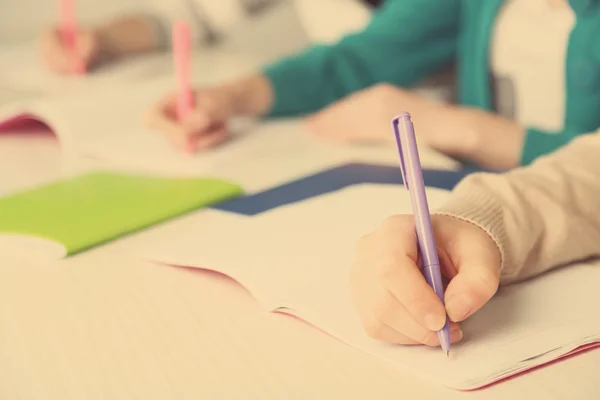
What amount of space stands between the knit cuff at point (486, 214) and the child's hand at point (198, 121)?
360mm

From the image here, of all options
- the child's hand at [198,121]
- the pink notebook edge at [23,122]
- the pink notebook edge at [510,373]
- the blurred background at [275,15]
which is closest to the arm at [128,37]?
the blurred background at [275,15]

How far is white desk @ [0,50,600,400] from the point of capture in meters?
0.37

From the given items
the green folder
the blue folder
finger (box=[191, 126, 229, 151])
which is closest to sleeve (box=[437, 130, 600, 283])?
the blue folder

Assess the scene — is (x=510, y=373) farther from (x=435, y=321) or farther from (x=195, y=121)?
(x=195, y=121)

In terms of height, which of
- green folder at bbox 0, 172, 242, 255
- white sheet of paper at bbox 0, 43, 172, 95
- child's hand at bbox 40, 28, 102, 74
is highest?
child's hand at bbox 40, 28, 102, 74

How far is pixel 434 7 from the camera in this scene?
36.5 inches

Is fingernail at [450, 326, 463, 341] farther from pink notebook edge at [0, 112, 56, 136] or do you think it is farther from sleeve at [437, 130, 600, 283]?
pink notebook edge at [0, 112, 56, 136]

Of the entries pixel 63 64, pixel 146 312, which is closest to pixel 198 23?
pixel 63 64

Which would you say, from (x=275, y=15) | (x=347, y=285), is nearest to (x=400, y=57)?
(x=275, y=15)

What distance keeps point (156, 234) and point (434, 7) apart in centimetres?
51

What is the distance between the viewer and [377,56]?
3.12ft

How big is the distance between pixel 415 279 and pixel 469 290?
0.03 meters

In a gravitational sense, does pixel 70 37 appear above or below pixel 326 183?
above

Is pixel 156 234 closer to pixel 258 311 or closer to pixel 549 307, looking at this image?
pixel 258 311
